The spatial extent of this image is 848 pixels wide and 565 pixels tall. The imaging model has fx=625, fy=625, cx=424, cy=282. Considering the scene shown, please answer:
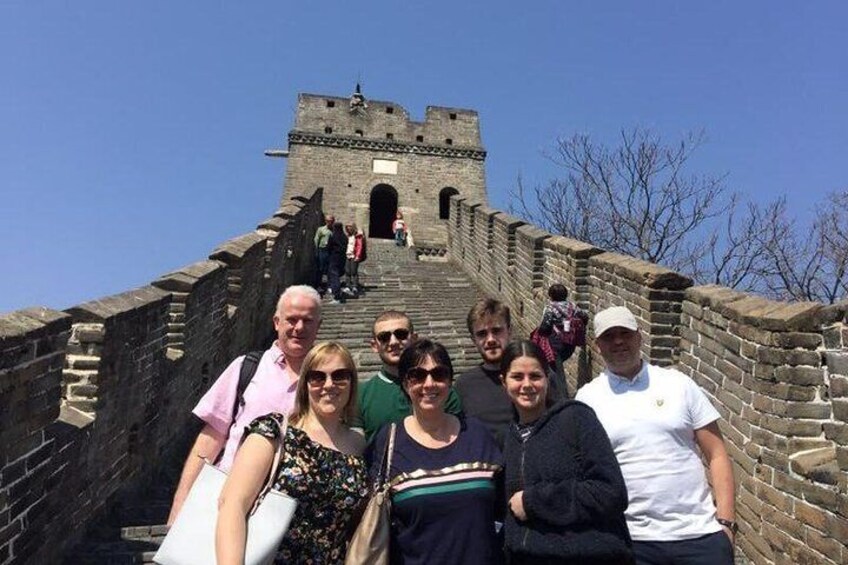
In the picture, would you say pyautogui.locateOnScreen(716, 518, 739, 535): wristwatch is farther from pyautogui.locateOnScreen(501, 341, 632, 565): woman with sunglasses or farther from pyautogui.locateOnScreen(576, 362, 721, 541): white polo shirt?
pyautogui.locateOnScreen(501, 341, 632, 565): woman with sunglasses

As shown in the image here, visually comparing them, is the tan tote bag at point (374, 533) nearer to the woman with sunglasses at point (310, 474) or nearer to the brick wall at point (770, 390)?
the woman with sunglasses at point (310, 474)

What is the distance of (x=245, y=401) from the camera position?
292 centimetres

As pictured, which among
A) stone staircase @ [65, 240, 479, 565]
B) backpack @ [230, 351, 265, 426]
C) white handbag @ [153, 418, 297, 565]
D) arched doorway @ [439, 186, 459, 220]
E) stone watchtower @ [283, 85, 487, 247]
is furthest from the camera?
arched doorway @ [439, 186, 459, 220]

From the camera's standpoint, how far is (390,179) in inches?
918

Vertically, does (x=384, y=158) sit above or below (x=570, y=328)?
above

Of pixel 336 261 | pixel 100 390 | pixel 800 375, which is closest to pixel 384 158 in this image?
pixel 336 261

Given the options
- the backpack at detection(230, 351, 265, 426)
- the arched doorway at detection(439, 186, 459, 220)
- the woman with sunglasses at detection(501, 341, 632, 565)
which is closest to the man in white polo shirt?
the woman with sunglasses at detection(501, 341, 632, 565)

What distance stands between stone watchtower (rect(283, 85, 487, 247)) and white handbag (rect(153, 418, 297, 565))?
1992cm

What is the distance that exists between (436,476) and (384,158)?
2176cm

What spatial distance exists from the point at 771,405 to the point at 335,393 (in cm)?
272

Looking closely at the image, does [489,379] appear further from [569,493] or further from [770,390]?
[770,390]

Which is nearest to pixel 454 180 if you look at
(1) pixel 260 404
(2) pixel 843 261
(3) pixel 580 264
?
(2) pixel 843 261

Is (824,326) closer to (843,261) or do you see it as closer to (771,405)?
(771,405)

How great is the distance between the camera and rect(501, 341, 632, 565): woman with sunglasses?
236cm
